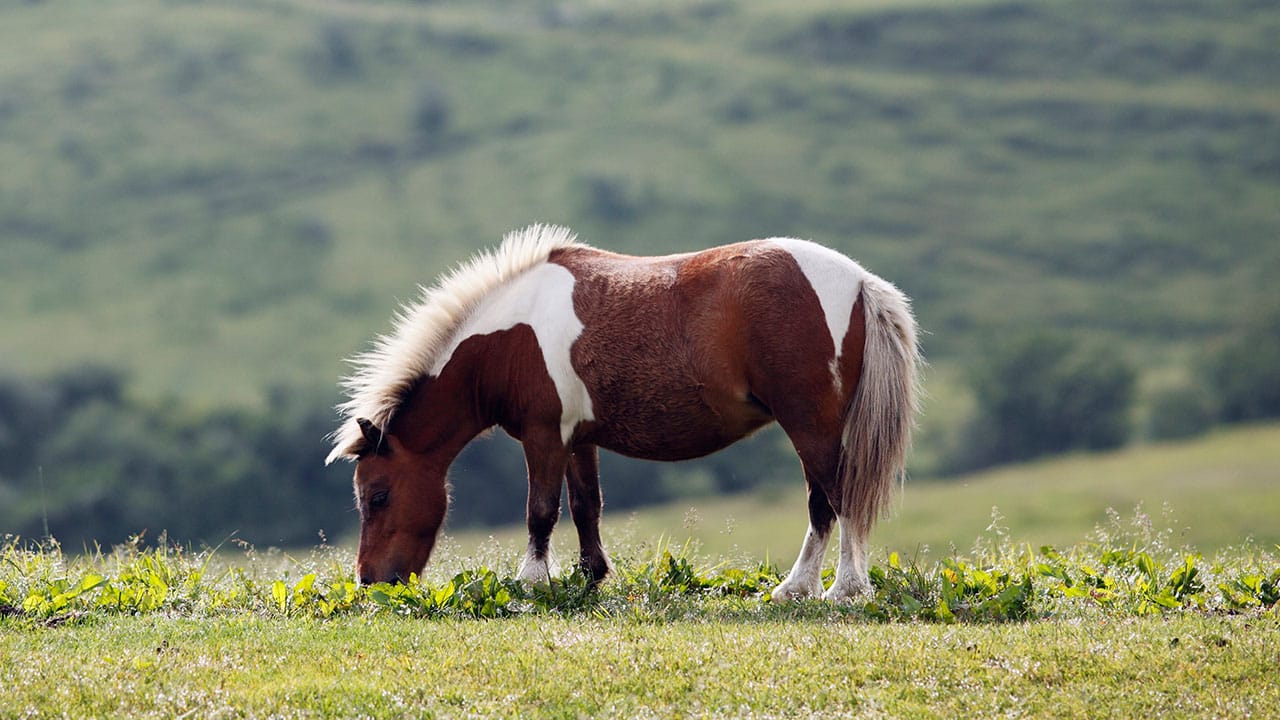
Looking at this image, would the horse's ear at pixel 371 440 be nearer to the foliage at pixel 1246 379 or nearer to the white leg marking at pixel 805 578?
the white leg marking at pixel 805 578

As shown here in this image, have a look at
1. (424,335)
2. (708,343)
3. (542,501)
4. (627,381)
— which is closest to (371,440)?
(424,335)

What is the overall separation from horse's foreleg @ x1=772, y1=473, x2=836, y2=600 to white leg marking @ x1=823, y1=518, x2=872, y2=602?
22 centimetres

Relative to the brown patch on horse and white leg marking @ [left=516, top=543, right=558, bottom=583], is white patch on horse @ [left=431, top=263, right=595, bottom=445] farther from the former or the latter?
white leg marking @ [left=516, top=543, right=558, bottom=583]

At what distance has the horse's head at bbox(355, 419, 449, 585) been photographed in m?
9.52

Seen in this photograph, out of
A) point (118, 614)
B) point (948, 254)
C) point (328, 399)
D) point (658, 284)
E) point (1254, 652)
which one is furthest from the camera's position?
point (948, 254)

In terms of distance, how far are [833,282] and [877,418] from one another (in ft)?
3.30

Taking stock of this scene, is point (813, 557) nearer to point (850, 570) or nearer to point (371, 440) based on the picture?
point (850, 570)

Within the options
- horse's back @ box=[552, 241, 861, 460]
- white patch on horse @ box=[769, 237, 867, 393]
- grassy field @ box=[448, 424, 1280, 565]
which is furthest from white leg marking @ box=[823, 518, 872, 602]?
grassy field @ box=[448, 424, 1280, 565]

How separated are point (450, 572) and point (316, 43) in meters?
144

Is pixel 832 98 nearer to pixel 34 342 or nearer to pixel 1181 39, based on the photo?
pixel 1181 39

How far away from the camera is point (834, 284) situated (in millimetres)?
8914

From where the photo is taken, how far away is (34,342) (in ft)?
303

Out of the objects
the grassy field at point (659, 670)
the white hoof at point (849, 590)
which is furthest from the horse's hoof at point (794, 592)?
the grassy field at point (659, 670)

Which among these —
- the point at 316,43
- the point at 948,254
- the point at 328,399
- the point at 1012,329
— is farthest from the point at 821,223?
the point at 316,43
